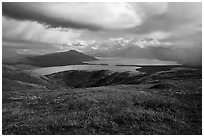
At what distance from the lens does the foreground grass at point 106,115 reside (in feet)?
85.1

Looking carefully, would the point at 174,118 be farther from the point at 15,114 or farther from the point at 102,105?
the point at 15,114

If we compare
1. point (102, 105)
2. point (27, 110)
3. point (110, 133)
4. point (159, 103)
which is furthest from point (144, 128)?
point (27, 110)

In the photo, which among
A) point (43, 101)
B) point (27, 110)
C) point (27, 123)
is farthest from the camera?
point (43, 101)

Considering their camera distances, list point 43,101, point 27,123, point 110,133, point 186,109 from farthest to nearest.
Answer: point 43,101, point 186,109, point 27,123, point 110,133

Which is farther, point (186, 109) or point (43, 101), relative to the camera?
point (43, 101)

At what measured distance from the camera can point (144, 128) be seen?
27.4 m

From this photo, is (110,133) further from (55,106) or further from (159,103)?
(159,103)

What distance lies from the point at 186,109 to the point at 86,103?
1678 cm

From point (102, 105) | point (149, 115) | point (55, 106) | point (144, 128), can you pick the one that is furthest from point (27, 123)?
point (149, 115)

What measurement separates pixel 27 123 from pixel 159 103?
22618mm

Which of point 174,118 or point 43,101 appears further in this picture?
point 43,101

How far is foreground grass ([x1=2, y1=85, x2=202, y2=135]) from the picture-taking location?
2594 cm

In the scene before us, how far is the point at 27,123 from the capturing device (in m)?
26.8

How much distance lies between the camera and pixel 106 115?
3109 centimetres
